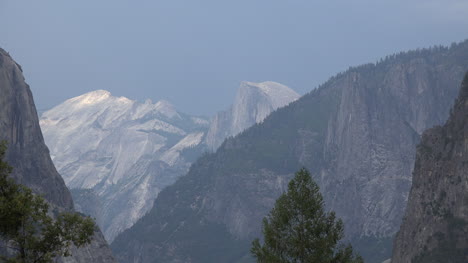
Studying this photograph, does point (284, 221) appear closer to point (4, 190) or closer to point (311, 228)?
point (311, 228)

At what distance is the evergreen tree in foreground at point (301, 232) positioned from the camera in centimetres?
9238

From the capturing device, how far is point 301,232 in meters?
93.0

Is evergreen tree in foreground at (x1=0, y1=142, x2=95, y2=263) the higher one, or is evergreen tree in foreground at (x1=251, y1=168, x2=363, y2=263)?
evergreen tree in foreground at (x1=251, y1=168, x2=363, y2=263)

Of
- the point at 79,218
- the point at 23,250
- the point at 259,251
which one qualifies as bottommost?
the point at 23,250

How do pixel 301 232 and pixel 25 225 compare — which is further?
pixel 301 232


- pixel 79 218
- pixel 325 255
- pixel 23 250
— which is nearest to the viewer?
pixel 23 250

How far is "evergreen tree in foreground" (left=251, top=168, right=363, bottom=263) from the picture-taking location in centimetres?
9238

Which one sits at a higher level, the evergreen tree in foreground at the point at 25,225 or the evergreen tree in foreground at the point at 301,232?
the evergreen tree in foreground at the point at 301,232

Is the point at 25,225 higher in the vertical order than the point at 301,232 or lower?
lower

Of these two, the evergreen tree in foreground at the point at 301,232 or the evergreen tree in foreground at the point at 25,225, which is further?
the evergreen tree in foreground at the point at 301,232

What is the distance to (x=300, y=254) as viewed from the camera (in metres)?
92.8

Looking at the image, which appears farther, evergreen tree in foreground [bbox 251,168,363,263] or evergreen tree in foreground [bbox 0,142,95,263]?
evergreen tree in foreground [bbox 251,168,363,263]

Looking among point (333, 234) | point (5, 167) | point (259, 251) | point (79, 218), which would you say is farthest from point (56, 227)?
point (333, 234)

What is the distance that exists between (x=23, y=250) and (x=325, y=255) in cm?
3889
